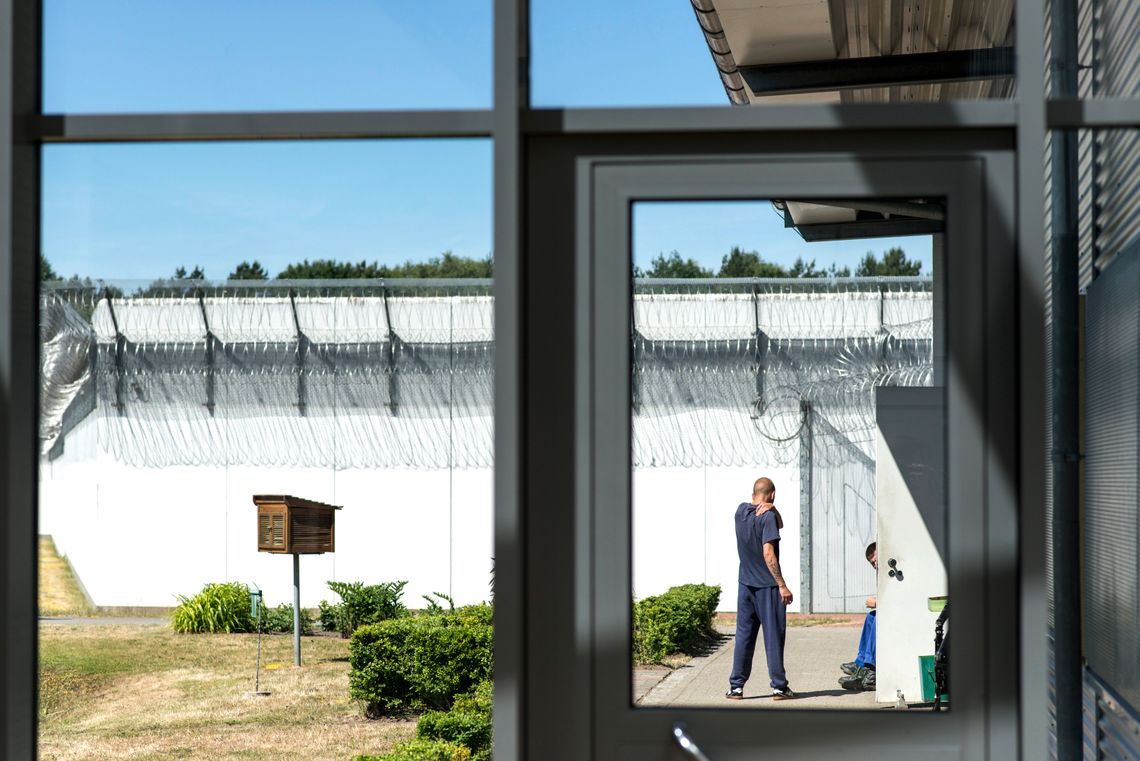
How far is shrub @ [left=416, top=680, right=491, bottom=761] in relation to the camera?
518cm

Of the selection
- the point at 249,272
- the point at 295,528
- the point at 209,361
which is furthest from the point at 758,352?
the point at 295,528

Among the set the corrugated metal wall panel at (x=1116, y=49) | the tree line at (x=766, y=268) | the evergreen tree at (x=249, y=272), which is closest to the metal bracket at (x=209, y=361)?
the evergreen tree at (x=249, y=272)

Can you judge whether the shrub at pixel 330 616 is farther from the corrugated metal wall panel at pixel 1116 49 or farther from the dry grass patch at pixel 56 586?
the corrugated metal wall panel at pixel 1116 49

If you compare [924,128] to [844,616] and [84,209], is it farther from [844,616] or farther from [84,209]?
[84,209]

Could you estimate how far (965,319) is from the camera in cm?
152

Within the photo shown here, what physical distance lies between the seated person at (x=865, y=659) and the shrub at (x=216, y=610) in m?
2.72

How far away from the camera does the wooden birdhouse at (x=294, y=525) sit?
15.0 ft

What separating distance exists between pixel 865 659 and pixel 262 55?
4.40ft

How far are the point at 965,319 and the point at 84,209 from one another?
4.44 feet

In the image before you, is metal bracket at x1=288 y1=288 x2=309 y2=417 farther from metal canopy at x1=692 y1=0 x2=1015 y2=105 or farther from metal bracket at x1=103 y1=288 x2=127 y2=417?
metal canopy at x1=692 y1=0 x2=1015 y2=105

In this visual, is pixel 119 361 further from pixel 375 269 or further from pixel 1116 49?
pixel 1116 49

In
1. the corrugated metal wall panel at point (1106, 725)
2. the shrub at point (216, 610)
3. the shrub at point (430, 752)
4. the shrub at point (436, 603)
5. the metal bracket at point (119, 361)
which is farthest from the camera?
the shrub at point (436, 603)

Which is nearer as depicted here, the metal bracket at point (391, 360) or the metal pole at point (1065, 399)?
the metal pole at point (1065, 399)

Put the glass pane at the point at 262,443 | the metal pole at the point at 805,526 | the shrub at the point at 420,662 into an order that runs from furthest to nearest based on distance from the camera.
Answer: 1. the shrub at the point at 420,662
2. the glass pane at the point at 262,443
3. the metal pole at the point at 805,526
